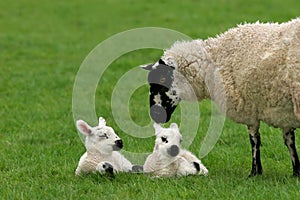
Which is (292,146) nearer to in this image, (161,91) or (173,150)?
(173,150)

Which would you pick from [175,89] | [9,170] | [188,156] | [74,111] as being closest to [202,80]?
[175,89]

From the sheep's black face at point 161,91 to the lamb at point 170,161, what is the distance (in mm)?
488

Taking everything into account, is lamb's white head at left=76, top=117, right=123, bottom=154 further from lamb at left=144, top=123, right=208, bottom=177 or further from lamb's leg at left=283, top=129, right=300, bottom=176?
lamb's leg at left=283, top=129, right=300, bottom=176

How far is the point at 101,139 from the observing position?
23.2ft

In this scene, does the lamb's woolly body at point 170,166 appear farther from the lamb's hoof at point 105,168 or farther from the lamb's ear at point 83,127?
the lamb's ear at point 83,127

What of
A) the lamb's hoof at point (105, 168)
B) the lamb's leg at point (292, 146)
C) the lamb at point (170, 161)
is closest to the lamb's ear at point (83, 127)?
the lamb's hoof at point (105, 168)

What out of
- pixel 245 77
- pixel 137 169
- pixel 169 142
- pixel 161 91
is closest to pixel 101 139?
pixel 137 169

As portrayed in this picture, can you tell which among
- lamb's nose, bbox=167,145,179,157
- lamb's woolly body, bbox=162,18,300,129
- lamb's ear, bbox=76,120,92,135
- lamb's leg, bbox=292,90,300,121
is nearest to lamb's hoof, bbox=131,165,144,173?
lamb's nose, bbox=167,145,179,157

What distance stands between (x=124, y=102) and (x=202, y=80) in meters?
4.18

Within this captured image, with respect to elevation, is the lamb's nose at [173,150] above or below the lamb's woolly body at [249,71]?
below

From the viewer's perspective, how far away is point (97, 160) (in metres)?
7.04

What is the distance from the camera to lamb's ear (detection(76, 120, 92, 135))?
704 cm

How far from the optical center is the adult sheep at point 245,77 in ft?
21.5

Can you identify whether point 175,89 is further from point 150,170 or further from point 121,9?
point 121,9
